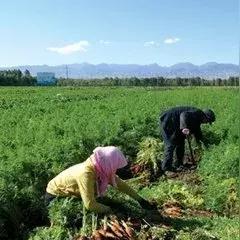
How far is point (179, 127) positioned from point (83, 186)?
185 inches

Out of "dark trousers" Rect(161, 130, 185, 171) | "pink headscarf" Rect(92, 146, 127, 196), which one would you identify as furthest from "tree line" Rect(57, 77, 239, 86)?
"pink headscarf" Rect(92, 146, 127, 196)

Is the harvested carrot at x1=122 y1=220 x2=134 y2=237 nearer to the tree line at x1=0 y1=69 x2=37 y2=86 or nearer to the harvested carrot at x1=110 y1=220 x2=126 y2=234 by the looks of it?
the harvested carrot at x1=110 y1=220 x2=126 y2=234

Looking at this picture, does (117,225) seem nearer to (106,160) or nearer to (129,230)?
(129,230)

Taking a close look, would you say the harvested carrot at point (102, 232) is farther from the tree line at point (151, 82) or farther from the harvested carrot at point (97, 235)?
the tree line at point (151, 82)

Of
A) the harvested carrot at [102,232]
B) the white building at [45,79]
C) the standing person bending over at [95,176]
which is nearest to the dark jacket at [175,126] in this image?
the standing person bending over at [95,176]

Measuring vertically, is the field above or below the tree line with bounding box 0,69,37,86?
above

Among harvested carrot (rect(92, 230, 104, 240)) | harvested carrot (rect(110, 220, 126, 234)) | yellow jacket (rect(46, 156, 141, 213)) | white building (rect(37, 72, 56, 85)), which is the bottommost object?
white building (rect(37, 72, 56, 85))

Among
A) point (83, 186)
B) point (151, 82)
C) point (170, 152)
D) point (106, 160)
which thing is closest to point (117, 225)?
point (83, 186)

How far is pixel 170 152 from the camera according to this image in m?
10.8

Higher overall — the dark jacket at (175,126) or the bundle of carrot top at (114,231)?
the dark jacket at (175,126)

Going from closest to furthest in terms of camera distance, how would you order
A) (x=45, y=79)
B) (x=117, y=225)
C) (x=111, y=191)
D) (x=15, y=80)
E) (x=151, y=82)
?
(x=117, y=225) → (x=111, y=191) → (x=15, y=80) → (x=151, y=82) → (x=45, y=79)

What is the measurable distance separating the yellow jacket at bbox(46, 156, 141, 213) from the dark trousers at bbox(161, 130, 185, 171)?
144 inches

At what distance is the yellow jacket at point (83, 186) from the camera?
6.48 m

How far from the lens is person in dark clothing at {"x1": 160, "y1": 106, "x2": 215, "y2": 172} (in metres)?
10.6
